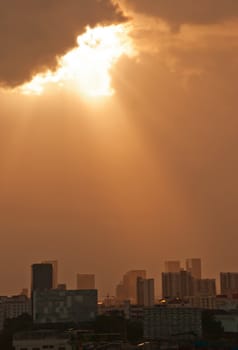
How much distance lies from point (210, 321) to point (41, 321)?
13693mm

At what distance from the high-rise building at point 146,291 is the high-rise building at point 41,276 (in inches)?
685

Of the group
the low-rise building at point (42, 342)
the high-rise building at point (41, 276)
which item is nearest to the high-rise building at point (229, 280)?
the high-rise building at point (41, 276)

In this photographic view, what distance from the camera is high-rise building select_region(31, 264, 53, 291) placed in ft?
333

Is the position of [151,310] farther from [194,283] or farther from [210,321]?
[194,283]

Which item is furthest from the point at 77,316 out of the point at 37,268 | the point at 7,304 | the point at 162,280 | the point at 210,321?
the point at 162,280

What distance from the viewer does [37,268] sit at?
344 ft

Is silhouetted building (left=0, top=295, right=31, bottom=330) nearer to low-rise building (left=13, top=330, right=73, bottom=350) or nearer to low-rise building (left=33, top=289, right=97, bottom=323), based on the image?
low-rise building (left=33, top=289, right=97, bottom=323)

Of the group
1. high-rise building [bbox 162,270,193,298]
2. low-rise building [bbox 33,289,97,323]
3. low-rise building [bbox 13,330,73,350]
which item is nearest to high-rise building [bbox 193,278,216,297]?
high-rise building [bbox 162,270,193,298]

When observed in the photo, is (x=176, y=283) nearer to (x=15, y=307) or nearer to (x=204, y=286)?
(x=204, y=286)

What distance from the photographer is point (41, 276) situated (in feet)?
342

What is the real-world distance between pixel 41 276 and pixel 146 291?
69.0 ft

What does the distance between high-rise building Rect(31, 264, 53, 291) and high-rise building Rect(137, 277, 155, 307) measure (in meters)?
17.4

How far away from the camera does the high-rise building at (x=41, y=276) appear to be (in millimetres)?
101425

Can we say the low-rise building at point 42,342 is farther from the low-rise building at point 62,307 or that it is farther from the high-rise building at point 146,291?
the high-rise building at point 146,291
